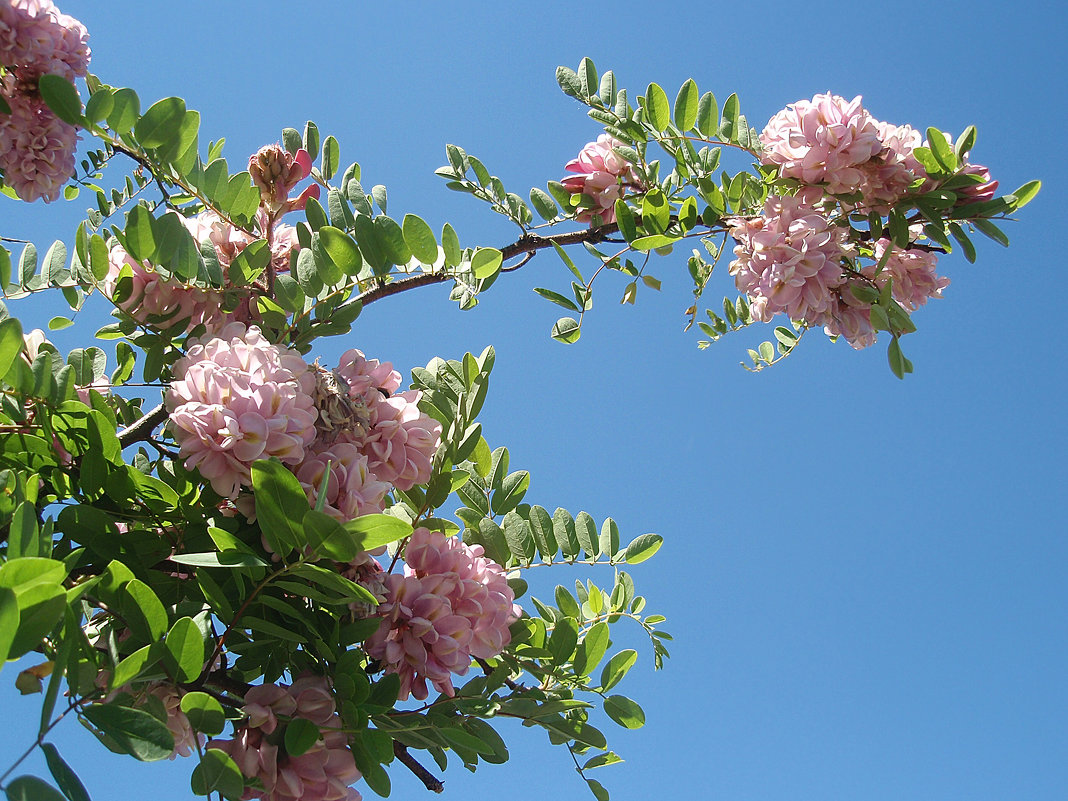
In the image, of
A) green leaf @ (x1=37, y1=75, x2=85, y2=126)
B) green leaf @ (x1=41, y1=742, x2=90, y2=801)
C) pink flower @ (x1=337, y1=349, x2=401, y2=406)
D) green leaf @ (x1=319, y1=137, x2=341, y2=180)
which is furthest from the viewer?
green leaf @ (x1=319, y1=137, x2=341, y2=180)

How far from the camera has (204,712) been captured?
66 cm

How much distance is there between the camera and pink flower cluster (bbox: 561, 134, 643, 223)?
4.69 ft

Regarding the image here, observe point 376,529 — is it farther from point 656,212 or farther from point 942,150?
point 942,150

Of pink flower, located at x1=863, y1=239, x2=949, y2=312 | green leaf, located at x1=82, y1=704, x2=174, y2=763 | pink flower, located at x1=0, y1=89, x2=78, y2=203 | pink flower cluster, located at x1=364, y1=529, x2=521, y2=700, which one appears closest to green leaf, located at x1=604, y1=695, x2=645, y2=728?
pink flower cluster, located at x1=364, y1=529, x2=521, y2=700

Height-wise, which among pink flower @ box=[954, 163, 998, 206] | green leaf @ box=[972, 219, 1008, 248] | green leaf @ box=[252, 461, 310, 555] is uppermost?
pink flower @ box=[954, 163, 998, 206]

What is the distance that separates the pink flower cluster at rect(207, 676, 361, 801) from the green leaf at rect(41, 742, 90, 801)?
0.58 feet

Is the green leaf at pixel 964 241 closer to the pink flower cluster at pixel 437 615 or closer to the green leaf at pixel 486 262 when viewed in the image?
the green leaf at pixel 486 262

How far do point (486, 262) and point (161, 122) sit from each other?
1.39 ft

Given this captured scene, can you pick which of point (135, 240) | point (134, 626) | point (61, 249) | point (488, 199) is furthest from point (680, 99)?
point (134, 626)

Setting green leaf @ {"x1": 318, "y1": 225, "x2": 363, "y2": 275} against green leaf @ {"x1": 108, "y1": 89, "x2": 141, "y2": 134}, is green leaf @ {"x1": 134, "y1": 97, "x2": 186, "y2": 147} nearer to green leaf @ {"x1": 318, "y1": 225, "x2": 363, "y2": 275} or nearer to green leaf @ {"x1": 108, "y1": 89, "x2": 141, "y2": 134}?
green leaf @ {"x1": 108, "y1": 89, "x2": 141, "y2": 134}

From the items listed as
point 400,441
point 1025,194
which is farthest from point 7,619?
point 1025,194

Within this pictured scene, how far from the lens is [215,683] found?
816mm

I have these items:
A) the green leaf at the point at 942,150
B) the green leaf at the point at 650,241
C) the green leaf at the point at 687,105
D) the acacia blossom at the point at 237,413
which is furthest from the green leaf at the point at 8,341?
the green leaf at the point at 942,150

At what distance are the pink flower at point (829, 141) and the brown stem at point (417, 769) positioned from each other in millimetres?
963
